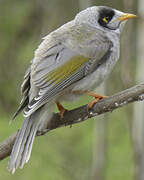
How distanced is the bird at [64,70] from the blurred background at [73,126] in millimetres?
666

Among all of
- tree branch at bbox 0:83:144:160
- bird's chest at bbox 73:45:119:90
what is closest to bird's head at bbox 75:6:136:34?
bird's chest at bbox 73:45:119:90

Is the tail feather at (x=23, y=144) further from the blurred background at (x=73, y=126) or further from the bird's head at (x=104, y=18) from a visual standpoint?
the blurred background at (x=73, y=126)

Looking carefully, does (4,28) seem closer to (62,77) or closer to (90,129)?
(90,129)

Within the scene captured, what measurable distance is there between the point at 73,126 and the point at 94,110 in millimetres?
3344

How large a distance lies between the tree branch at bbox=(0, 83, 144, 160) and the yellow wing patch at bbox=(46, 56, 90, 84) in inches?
14.0

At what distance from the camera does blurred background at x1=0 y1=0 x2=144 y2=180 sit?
235 inches

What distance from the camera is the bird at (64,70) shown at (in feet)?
14.8

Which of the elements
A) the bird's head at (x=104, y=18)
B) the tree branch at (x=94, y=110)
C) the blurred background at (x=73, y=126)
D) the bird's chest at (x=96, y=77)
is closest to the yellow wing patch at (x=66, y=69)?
the bird's chest at (x=96, y=77)

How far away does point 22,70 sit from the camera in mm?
8945

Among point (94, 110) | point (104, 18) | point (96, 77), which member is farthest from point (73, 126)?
point (94, 110)

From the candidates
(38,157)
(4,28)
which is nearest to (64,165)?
(38,157)

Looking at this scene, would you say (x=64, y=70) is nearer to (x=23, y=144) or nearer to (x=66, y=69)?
(x=66, y=69)

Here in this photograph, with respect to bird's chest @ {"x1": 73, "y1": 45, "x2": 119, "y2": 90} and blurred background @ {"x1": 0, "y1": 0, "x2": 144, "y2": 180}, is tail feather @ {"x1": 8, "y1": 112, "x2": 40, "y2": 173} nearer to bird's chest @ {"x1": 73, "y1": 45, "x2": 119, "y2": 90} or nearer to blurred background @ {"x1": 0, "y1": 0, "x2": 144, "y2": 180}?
bird's chest @ {"x1": 73, "y1": 45, "x2": 119, "y2": 90}

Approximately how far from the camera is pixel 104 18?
550 centimetres
